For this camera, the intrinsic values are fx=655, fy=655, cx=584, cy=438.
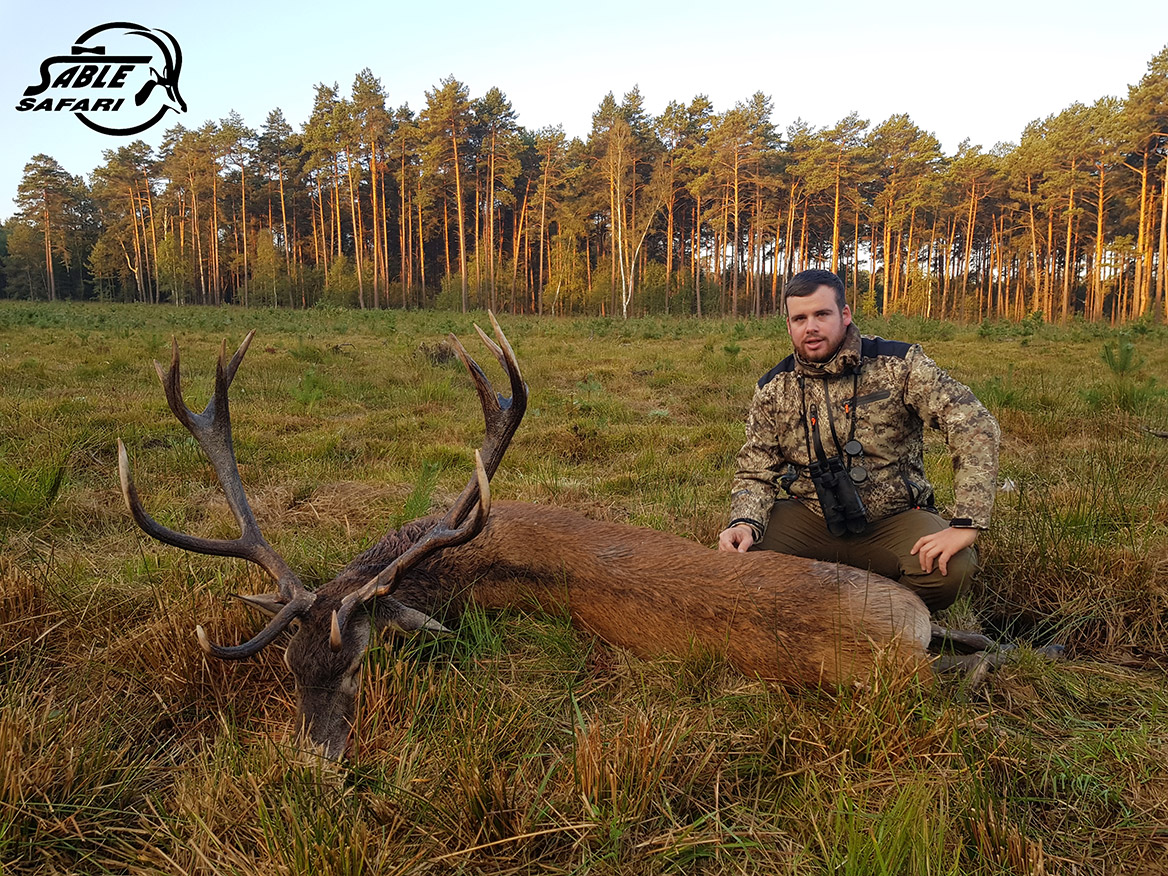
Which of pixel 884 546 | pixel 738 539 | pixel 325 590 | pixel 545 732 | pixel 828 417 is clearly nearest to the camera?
pixel 545 732

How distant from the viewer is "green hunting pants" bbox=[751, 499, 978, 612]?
2777 millimetres

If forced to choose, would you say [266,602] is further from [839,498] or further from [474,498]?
[839,498]

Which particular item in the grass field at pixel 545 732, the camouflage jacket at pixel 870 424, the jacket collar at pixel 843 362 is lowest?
the grass field at pixel 545 732

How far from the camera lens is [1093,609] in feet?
8.99

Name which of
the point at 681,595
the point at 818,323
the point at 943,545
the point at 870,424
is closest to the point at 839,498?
the point at 870,424

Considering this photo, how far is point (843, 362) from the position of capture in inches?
122

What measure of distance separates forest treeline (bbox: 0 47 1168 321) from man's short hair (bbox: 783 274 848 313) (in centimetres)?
3337

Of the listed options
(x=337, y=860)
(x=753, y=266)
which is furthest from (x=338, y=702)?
(x=753, y=266)

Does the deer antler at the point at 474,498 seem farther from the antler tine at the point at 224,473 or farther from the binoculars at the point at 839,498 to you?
the binoculars at the point at 839,498

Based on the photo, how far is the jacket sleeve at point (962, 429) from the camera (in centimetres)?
270

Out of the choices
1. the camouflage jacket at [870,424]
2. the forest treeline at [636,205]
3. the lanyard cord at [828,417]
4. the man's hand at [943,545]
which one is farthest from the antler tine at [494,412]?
the forest treeline at [636,205]

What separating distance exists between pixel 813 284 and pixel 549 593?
1892 millimetres

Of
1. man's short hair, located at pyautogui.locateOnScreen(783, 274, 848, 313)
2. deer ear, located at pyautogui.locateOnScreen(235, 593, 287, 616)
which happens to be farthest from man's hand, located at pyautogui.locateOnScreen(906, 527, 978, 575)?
deer ear, located at pyautogui.locateOnScreen(235, 593, 287, 616)

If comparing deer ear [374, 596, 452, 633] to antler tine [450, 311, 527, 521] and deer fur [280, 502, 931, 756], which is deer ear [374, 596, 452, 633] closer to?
deer fur [280, 502, 931, 756]
